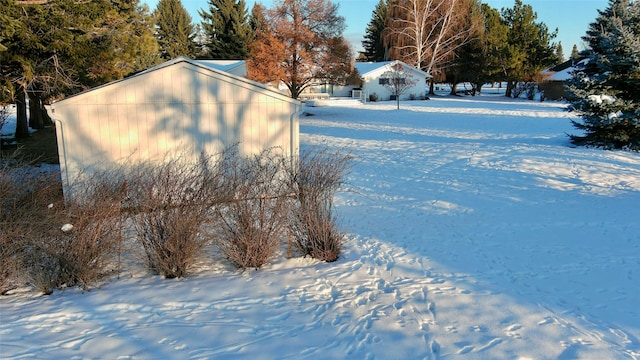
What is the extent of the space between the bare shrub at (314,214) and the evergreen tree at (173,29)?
45.4m

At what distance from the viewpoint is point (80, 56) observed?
33.8 feet

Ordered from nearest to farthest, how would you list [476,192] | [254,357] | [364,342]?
[254,357] → [364,342] → [476,192]

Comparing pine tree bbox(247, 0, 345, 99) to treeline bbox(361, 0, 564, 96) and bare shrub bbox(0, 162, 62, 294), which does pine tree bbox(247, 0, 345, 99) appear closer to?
treeline bbox(361, 0, 564, 96)

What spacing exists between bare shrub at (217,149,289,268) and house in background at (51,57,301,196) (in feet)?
9.53

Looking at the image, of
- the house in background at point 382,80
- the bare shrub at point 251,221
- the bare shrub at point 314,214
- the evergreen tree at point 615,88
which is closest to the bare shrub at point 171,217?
the bare shrub at point 251,221

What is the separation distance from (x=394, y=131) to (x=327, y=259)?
1458 cm

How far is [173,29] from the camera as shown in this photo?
48031 millimetres

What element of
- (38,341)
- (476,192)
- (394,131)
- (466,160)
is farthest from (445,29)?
(38,341)

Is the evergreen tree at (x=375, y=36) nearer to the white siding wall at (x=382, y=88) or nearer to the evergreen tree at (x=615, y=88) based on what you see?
the white siding wall at (x=382, y=88)

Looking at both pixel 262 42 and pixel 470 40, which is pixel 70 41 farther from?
pixel 470 40

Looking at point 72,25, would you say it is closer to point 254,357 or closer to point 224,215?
point 224,215

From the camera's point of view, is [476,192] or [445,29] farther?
[445,29]

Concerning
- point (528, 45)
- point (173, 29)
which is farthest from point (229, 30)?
→ point (528, 45)

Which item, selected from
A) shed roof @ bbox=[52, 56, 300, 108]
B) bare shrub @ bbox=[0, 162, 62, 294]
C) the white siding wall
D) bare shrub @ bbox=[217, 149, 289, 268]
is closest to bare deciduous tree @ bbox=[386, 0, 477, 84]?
the white siding wall
